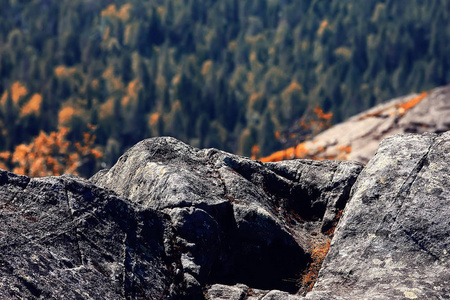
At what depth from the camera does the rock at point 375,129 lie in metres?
46.1

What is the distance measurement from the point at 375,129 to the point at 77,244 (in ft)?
143

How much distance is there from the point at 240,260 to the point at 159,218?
2.04m

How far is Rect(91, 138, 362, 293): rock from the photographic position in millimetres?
12023

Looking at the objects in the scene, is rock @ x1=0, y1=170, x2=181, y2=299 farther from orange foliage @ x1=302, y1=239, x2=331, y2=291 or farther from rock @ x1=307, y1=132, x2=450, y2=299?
rock @ x1=307, y1=132, x2=450, y2=299

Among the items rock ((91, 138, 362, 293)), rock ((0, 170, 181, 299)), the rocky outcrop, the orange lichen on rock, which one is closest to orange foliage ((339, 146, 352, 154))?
the orange lichen on rock

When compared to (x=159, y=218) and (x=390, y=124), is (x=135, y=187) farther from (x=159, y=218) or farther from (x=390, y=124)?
(x=390, y=124)

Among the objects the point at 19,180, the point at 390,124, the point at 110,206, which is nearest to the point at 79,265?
the point at 110,206

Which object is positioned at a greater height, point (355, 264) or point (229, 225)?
point (229, 225)

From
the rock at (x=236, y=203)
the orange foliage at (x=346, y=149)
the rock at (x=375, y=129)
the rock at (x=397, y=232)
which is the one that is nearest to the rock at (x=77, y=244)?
the rock at (x=236, y=203)

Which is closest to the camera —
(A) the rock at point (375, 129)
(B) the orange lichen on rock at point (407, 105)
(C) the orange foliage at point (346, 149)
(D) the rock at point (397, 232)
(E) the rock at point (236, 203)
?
(D) the rock at point (397, 232)

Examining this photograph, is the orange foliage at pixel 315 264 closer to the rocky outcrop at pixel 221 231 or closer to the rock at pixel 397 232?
the rocky outcrop at pixel 221 231

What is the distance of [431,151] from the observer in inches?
502

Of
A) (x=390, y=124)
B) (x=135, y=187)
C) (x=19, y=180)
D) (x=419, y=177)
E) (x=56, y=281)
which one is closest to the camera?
(x=56, y=281)

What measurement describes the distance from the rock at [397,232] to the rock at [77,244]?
3.25 m
